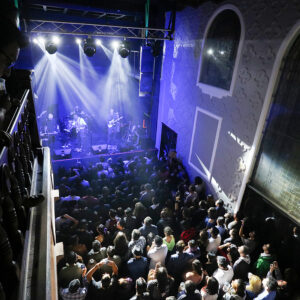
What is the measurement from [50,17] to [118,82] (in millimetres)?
4887

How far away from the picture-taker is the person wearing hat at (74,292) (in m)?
2.77

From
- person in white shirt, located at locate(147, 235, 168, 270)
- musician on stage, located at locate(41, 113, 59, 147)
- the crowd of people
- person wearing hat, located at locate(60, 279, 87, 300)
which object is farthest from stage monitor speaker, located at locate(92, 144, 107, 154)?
person wearing hat, located at locate(60, 279, 87, 300)

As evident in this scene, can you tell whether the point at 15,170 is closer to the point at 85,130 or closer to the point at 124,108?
the point at 85,130

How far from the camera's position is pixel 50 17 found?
9016 millimetres

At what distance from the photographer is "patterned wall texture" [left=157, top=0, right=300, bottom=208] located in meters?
4.43

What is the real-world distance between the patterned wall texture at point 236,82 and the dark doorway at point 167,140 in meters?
0.34

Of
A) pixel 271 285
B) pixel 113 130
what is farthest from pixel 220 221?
pixel 113 130

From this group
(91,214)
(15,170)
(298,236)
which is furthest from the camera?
(91,214)

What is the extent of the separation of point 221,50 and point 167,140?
4.24 metres

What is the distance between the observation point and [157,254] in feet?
11.6

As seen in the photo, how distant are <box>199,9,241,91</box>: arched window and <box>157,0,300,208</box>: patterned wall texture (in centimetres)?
27

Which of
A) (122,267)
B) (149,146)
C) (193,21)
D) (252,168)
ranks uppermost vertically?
(193,21)

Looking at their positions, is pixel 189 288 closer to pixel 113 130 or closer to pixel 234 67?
pixel 234 67

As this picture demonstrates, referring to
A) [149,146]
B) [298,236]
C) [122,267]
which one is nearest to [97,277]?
[122,267]
